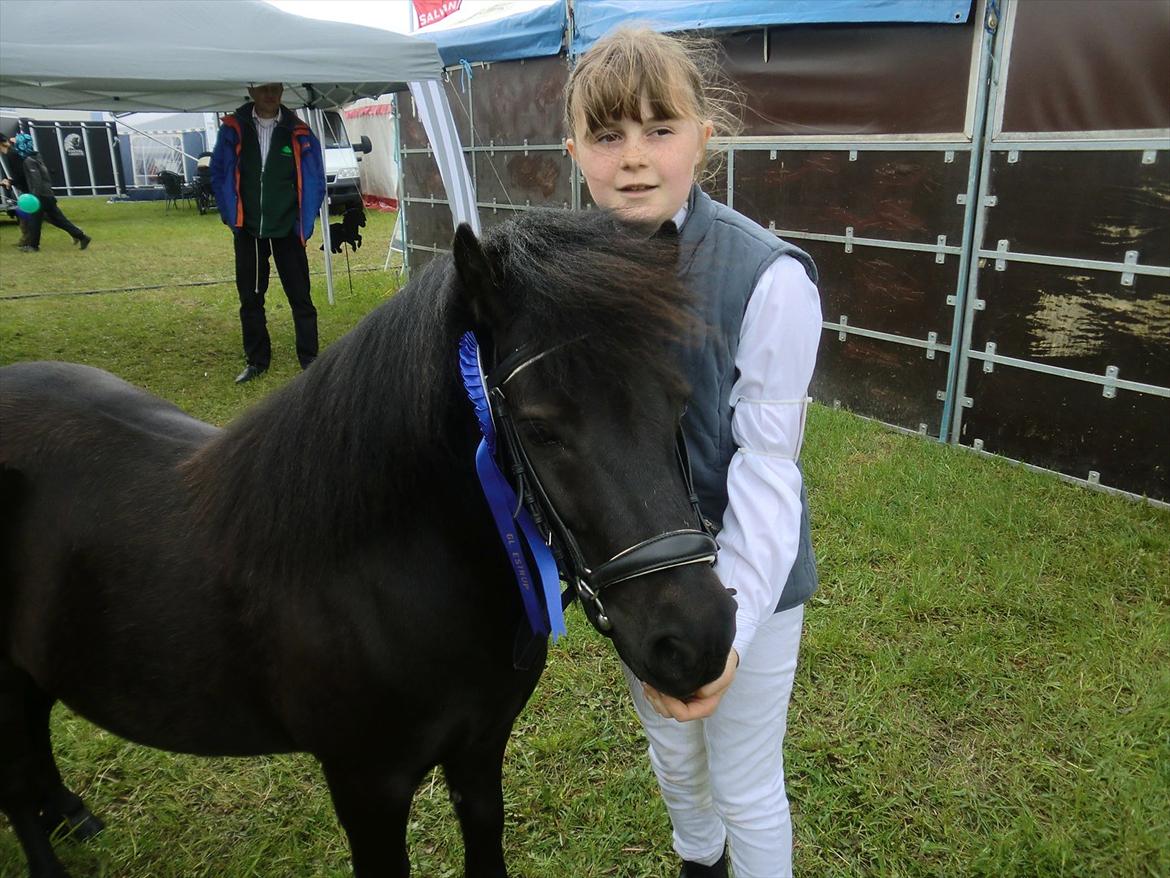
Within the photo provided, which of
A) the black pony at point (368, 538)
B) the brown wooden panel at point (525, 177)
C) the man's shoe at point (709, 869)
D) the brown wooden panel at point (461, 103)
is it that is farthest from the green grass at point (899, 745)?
the brown wooden panel at point (461, 103)

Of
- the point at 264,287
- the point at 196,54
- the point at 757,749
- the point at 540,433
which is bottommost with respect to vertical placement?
the point at 757,749

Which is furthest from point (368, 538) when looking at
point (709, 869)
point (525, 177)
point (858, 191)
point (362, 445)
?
point (525, 177)

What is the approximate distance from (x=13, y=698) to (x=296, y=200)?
5.60 meters

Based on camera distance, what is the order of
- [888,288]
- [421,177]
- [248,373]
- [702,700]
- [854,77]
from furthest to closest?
[421,177] → [248,373] → [888,288] → [854,77] → [702,700]

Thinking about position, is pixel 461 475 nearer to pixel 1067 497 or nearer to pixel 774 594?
pixel 774 594

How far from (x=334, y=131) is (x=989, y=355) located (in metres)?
16.1

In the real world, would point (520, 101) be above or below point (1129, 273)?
above

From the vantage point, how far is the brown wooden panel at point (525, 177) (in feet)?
27.1

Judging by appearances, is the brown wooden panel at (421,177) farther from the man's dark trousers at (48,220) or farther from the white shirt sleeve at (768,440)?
the white shirt sleeve at (768,440)

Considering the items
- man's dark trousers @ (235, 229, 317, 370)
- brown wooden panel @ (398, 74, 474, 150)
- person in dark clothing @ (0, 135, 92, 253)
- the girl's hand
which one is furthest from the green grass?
person in dark clothing @ (0, 135, 92, 253)

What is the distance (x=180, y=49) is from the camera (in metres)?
6.19

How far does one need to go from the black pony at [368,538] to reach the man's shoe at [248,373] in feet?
16.1

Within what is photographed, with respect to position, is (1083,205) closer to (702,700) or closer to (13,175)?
(702,700)

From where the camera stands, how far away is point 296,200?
6.89 metres
